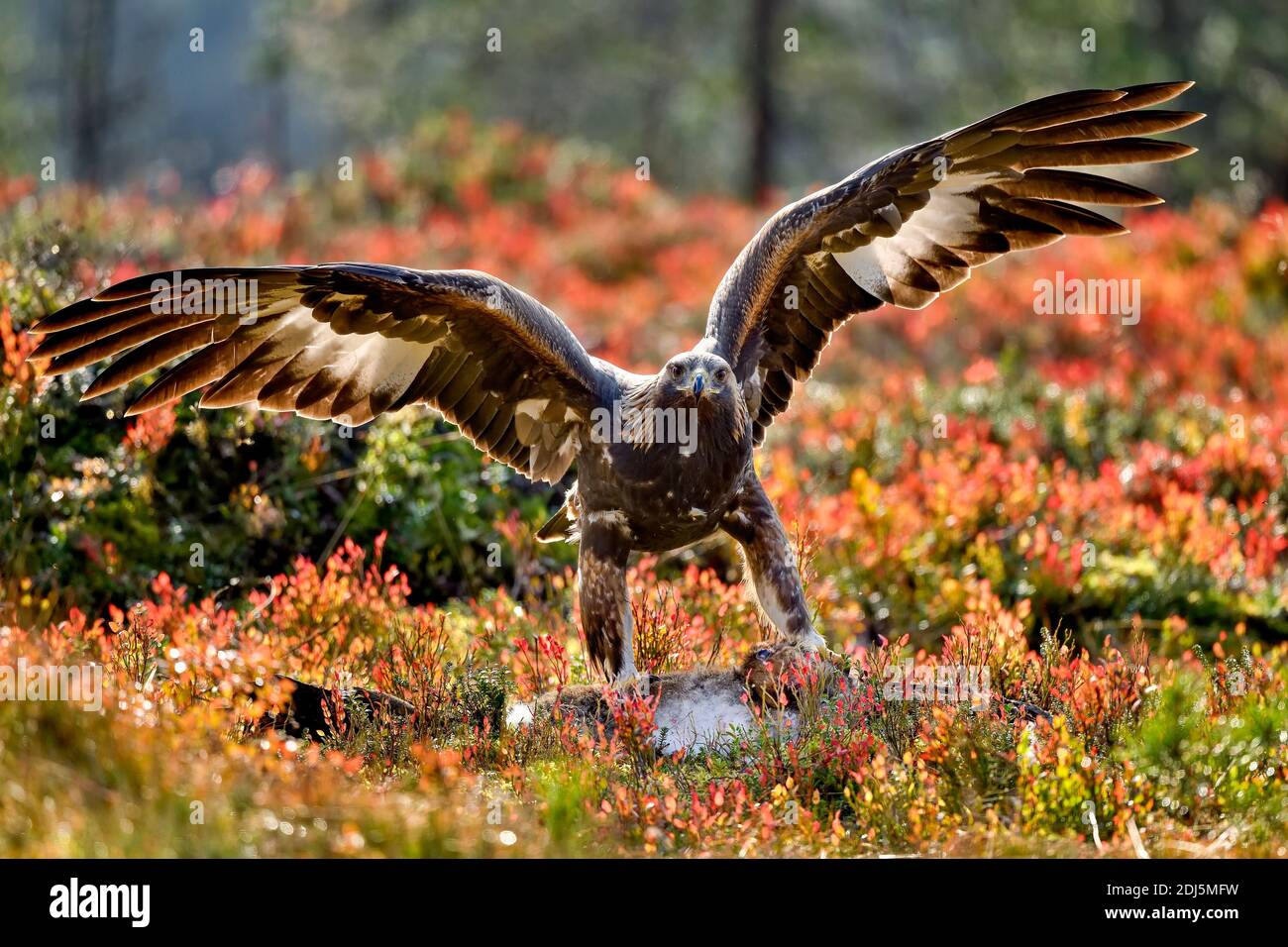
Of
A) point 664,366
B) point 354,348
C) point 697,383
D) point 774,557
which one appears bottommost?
point 774,557

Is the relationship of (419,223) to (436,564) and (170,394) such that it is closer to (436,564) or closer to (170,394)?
(436,564)

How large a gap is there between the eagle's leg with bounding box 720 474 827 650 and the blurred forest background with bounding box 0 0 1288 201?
17200mm

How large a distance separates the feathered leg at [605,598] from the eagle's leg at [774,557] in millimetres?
528

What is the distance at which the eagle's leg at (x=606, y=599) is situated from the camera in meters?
5.95

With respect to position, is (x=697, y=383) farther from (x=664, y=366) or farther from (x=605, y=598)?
(x=605, y=598)

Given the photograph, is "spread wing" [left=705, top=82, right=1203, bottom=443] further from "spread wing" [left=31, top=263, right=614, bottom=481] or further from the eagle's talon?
the eagle's talon

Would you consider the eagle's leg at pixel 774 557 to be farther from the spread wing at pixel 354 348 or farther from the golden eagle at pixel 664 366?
the spread wing at pixel 354 348

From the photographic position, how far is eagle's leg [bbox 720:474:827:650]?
6.10 meters

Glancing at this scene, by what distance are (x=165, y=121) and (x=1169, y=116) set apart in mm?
57228

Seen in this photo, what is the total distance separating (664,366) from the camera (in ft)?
18.1

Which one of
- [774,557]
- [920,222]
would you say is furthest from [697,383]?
[920,222]

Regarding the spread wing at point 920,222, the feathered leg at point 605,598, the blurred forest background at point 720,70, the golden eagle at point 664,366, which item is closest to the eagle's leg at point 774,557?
the golden eagle at point 664,366

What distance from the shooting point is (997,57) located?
31688mm

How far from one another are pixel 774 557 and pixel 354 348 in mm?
2093
